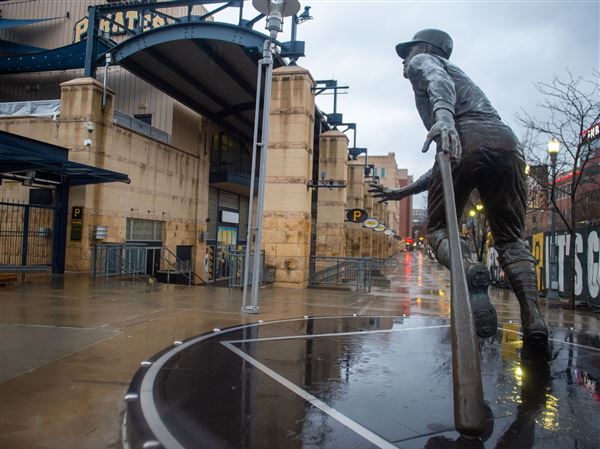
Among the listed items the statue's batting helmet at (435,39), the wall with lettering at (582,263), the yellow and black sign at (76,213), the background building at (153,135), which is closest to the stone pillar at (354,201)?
the background building at (153,135)

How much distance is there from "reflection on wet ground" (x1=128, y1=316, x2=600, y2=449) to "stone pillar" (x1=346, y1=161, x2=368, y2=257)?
1043 inches

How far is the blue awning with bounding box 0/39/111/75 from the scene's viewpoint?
68.2ft

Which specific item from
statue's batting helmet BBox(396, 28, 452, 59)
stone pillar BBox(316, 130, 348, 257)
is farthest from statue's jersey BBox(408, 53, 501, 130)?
stone pillar BBox(316, 130, 348, 257)

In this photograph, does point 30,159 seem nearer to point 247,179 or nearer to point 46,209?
point 46,209

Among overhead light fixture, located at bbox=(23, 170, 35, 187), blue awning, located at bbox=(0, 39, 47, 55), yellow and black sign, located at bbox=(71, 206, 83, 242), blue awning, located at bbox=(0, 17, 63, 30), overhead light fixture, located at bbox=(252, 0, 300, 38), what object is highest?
blue awning, located at bbox=(0, 17, 63, 30)

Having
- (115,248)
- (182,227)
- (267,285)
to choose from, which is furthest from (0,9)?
(267,285)

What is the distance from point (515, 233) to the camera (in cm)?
471

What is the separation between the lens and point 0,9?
24.7 m

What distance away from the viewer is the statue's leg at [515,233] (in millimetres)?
4324

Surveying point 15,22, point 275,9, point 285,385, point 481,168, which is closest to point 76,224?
point 275,9

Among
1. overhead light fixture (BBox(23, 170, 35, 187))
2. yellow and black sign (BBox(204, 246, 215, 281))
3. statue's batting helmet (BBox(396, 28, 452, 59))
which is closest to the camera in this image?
statue's batting helmet (BBox(396, 28, 452, 59))

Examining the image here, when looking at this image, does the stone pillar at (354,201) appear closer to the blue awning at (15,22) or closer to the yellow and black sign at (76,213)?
the yellow and black sign at (76,213)

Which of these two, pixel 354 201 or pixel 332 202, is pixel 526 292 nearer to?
pixel 332 202

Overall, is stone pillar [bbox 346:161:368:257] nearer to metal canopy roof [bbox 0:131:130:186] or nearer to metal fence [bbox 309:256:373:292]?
metal fence [bbox 309:256:373:292]
